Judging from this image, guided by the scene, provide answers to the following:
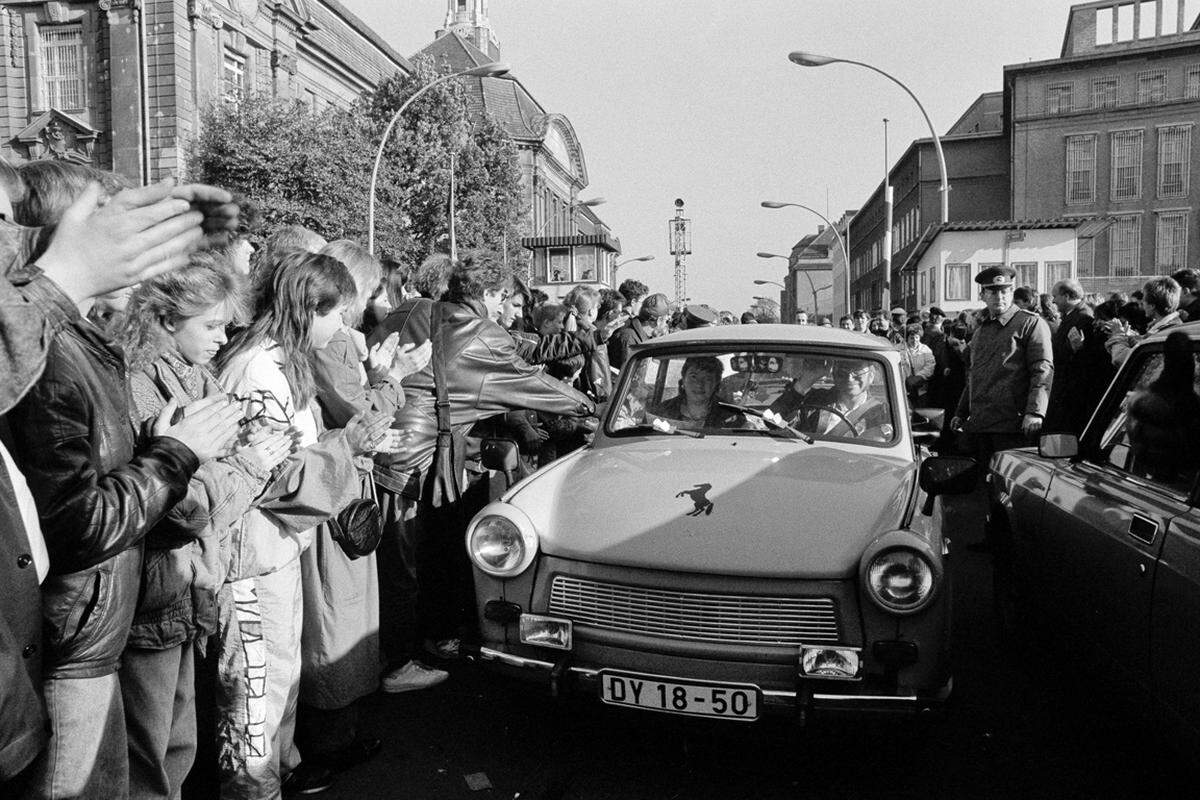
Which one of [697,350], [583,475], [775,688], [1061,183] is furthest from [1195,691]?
[1061,183]

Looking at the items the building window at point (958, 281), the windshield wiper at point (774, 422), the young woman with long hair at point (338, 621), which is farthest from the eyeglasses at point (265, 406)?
the building window at point (958, 281)

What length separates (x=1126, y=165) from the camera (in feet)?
178

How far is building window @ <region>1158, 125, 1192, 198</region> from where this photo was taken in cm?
5303

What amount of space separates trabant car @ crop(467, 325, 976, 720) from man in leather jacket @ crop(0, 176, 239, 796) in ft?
5.65

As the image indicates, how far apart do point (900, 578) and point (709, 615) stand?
0.69 m

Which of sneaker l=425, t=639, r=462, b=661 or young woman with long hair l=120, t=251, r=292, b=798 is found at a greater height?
young woman with long hair l=120, t=251, r=292, b=798

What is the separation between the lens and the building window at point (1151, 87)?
53.0m

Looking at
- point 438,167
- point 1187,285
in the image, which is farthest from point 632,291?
point 438,167

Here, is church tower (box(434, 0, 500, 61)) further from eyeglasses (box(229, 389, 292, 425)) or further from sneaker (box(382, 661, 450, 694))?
eyeglasses (box(229, 389, 292, 425))

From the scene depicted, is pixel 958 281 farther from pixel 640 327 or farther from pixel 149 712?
pixel 149 712

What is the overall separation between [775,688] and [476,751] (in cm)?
130

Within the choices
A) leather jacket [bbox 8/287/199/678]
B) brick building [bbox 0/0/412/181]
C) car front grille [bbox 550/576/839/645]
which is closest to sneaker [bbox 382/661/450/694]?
car front grille [bbox 550/576/839/645]

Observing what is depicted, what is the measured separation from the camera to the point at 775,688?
3.40 metres

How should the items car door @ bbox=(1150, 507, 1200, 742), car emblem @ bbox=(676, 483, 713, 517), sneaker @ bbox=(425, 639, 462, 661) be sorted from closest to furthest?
car door @ bbox=(1150, 507, 1200, 742), car emblem @ bbox=(676, 483, 713, 517), sneaker @ bbox=(425, 639, 462, 661)
